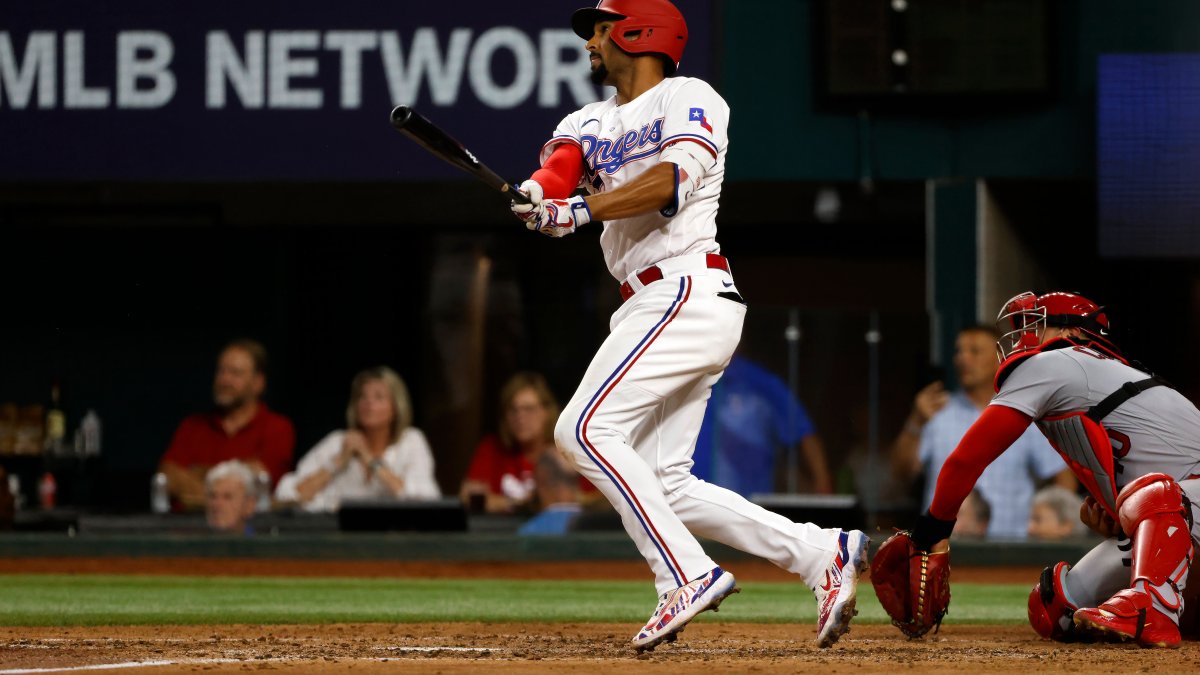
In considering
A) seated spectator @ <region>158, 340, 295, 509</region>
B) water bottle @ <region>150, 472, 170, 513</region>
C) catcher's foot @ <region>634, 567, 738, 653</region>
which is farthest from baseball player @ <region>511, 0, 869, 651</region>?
water bottle @ <region>150, 472, 170, 513</region>

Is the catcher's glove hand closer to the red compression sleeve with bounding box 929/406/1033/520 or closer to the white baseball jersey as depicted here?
the red compression sleeve with bounding box 929/406/1033/520

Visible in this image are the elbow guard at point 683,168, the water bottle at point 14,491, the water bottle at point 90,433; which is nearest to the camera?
the elbow guard at point 683,168

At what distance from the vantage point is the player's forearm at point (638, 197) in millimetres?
4590

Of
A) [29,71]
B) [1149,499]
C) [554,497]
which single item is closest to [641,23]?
[1149,499]

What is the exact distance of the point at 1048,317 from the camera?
5.14m

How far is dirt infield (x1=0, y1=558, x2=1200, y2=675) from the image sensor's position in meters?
4.39

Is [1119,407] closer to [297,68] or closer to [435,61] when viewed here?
[435,61]

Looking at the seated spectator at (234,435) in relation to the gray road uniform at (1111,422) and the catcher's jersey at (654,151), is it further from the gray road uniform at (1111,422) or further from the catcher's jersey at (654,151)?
the gray road uniform at (1111,422)

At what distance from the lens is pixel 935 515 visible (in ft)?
16.7

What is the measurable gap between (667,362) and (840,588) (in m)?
0.76

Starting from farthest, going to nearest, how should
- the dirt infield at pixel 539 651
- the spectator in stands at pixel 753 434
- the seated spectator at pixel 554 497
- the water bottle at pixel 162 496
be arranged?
the water bottle at pixel 162 496 < the spectator in stands at pixel 753 434 < the seated spectator at pixel 554 497 < the dirt infield at pixel 539 651

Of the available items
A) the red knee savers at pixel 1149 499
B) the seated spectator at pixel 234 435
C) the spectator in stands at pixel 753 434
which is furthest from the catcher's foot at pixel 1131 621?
the seated spectator at pixel 234 435

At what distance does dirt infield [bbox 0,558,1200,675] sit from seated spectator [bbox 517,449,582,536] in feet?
14.0

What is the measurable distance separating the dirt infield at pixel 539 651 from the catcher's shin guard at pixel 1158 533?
19 centimetres
